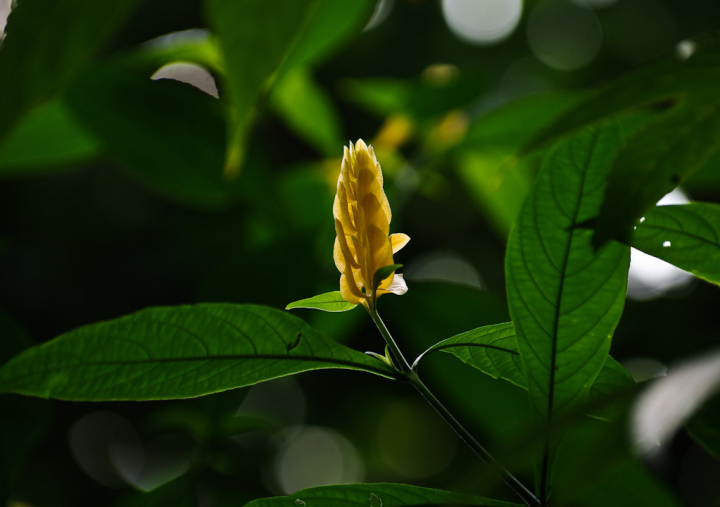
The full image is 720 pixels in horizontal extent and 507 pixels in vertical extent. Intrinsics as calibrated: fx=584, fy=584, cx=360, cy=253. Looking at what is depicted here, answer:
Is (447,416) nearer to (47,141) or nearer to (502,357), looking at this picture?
(502,357)

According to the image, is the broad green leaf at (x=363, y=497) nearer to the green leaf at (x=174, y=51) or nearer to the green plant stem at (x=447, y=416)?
the green plant stem at (x=447, y=416)

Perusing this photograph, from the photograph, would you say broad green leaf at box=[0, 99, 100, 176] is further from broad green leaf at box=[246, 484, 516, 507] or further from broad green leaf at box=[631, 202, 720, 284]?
broad green leaf at box=[631, 202, 720, 284]

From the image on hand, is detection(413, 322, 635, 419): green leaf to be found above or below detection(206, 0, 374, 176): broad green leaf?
below

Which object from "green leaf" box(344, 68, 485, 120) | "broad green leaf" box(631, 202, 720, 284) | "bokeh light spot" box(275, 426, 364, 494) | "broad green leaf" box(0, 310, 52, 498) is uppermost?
"green leaf" box(344, 68, 485, 120)

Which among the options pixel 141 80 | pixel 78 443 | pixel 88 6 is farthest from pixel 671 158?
pixel 78 443

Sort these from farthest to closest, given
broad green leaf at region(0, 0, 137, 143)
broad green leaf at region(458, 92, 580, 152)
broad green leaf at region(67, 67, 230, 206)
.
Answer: broad green leaf at region(458, 92, 580, 152)
broad green leaf at region(67, 67, 230, 206)
broad green leaf at region(0, 0, 137, 143)

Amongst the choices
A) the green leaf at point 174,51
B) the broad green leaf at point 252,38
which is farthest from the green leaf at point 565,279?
the green leaf at point 174,51

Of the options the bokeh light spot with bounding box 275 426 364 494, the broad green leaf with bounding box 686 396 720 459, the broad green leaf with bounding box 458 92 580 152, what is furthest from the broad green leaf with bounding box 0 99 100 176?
the bokeh light spot with bounding box 275 426 364 494
